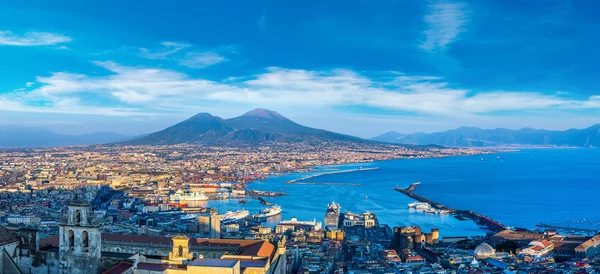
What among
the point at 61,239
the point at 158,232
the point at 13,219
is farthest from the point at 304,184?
the point at 61,239

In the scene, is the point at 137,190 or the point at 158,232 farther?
the point at 137,190

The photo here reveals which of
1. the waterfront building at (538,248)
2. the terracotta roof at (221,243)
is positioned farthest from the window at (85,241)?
the waterfront building at (538,248)

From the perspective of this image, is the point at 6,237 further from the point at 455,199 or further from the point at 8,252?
the point at 455,199

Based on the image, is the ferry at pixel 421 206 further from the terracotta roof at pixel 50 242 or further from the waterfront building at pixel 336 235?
the terracotta roof at pixel 50 242

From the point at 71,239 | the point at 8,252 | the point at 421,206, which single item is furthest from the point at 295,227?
the point at 71,239

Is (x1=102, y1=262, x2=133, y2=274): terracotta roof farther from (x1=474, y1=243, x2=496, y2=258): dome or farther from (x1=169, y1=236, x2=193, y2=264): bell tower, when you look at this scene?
(x1=474, y1=243, x2=496, y2=258): dome

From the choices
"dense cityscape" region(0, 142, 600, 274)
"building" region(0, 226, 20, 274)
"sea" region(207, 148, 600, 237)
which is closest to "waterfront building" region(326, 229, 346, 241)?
"dense cityscape" region(0, 142, 600, 274)

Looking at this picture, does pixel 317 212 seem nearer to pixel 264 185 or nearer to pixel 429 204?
pixel 429 204
